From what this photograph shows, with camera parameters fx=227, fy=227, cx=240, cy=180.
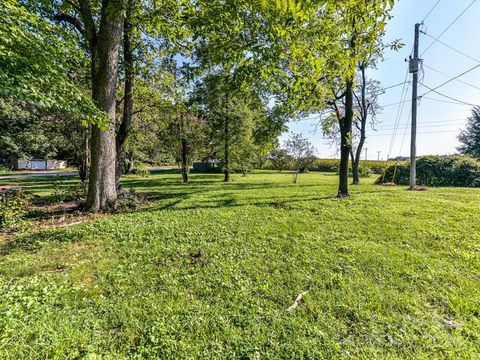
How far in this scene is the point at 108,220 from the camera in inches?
204

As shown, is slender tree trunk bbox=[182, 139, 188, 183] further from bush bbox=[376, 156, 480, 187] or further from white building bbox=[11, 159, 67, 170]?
white building bbox=[11, 159, 67, 170]

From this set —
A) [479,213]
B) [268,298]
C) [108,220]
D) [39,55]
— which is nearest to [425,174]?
[479,213]

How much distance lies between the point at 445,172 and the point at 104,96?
54.9ft

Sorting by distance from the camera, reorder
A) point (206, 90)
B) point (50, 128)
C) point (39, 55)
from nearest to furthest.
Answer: point (39, 55)
point (50, 128)
point (206, 90)

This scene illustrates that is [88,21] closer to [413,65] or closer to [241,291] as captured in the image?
[241,291]

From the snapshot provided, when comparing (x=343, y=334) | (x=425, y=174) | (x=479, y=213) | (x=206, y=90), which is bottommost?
(x=343, y=334)

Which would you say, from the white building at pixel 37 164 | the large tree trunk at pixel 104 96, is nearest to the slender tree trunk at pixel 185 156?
the large tree trunk at pixel 104 96

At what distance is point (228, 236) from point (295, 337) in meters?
2.49

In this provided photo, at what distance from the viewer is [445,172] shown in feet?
42.2

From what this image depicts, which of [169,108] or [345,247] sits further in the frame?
[169,108]

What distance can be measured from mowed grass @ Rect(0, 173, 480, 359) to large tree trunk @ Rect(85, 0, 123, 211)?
1480 millimetres

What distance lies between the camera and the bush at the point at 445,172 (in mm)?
12281

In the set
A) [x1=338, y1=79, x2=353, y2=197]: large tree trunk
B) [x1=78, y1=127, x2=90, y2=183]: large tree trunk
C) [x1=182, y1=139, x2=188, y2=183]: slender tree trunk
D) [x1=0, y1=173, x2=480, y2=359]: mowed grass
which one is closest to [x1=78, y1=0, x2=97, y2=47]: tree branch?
[x1=0, y1=173, x2=480, y2=359]: mowed grass

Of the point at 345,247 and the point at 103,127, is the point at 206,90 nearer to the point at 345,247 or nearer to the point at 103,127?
the point at 103,127
